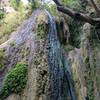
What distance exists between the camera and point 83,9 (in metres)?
11.2

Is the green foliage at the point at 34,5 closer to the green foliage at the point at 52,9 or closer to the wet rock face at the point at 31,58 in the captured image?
the green foliage at the point at 52,9

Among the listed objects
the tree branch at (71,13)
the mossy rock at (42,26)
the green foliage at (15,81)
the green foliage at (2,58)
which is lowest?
the mossy rock at (42,26)

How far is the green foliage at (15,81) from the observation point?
7730mm

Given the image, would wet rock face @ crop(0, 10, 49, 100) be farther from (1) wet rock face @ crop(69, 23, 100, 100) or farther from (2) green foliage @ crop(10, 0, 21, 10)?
(2) green foliage @ crop(10, 0, 21, 10)

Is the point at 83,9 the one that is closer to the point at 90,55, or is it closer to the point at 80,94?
A: the point at 90,55

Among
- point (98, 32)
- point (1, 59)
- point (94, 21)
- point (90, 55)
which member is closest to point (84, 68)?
point (90, 55)

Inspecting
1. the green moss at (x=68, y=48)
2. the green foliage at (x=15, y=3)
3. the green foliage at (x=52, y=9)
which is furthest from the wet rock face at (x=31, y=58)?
the green foliage at (x=15, y=3)

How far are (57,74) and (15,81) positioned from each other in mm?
1601

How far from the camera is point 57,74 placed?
28.7ft

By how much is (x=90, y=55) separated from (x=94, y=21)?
1939 mm

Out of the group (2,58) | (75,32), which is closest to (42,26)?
(2,58)

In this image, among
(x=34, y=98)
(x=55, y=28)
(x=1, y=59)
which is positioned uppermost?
(x=1, y=59)

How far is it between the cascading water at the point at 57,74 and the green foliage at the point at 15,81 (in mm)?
921

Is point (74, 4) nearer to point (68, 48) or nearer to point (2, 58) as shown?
point (68, 48)
